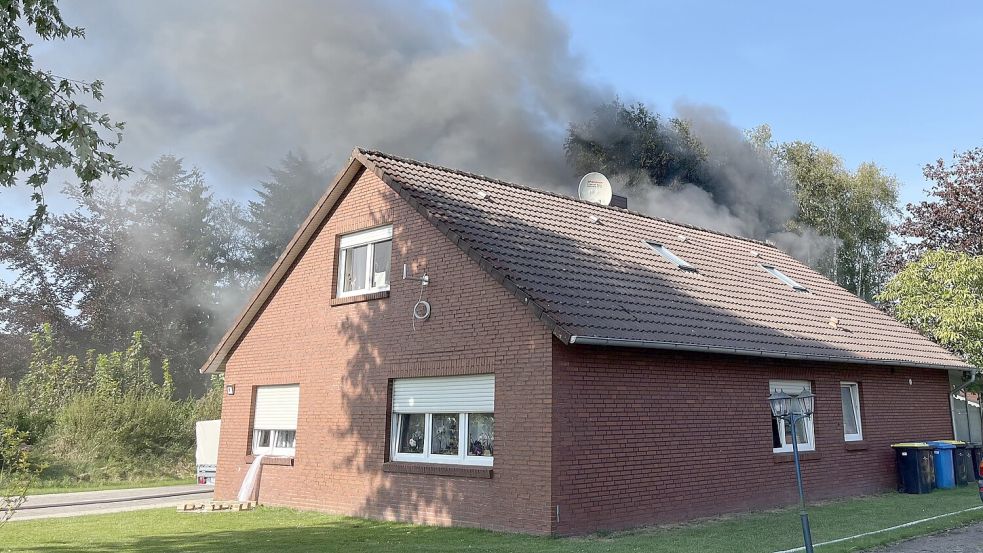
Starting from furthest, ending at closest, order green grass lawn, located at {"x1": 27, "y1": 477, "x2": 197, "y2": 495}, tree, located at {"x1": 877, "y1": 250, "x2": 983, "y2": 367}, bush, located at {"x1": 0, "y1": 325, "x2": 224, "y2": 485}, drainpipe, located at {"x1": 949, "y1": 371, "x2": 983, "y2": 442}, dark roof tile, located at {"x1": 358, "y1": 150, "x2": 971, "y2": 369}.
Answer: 1. bush, located at {"x1": 0, "y1": 325, "x2": 224, "y2": 485}
2. green grass lawn, located at {"x1": 27, "y1": 477, "x2": 197, "y2": 495}
3. tree, located at {"x1": 877, "y1": 250, "x2": 983, "y2": 367}
4. drainpipe, located at {"x1": 949, "y1": 371, "x2": 983, "y2": 442}
5. dark roof tile, located at {"x1": 358, "y1": 150, "x2": 971, "y2": 369}

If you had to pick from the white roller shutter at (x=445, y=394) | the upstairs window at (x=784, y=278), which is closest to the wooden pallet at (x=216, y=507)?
the white roller shutter at (x=445, y=394)

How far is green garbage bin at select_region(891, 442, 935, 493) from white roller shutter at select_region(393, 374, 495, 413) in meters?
9.32

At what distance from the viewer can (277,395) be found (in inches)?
575

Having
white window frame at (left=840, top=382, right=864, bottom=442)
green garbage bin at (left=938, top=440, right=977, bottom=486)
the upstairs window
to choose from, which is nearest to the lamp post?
white window frame at (left=840, top=382, right=864, bottom=442)

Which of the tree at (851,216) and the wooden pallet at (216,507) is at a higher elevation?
the tree at (851,216)

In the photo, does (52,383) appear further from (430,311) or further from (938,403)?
(938,403)

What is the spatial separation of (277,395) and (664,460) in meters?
7.39

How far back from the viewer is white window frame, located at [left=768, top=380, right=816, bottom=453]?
1329cm

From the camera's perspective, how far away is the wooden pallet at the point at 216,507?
44.2 ft

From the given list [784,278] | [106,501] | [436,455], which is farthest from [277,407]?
[784,278]

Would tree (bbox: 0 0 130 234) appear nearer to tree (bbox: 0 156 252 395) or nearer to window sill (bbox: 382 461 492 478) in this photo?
window sill (bbox: 382 461 492 478)

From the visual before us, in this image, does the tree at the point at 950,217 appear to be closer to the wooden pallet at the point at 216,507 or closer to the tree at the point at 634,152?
the tree at the point at 634,152

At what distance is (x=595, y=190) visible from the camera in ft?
59.1

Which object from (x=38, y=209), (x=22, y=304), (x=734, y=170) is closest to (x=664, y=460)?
(x=38, y=209)
